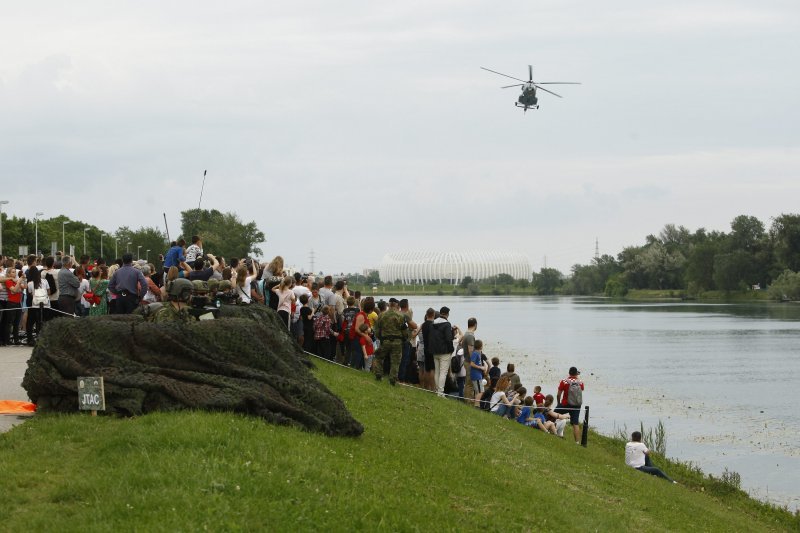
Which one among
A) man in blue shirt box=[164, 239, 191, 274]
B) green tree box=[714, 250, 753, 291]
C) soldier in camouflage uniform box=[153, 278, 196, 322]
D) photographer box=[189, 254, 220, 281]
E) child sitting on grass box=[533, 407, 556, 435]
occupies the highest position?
green tree box=[714, 250, 753, 291]

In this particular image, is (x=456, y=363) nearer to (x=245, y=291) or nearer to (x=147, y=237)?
(x=245, y=291)

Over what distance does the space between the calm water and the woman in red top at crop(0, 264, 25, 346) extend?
652 inches

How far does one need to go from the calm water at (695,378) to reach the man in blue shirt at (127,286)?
14295 millimetres

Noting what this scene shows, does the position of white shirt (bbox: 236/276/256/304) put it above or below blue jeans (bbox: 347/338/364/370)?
above

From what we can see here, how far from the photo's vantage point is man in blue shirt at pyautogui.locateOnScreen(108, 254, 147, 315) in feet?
63.0

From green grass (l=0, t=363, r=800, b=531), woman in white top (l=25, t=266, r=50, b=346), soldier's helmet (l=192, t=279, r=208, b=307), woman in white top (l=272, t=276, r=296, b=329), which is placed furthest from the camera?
woman in white top (l=272, t=276, r=296, b=329)

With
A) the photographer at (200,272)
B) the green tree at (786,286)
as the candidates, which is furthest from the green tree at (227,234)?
the photographer at (200,272)

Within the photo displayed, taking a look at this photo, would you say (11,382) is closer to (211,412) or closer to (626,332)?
(211,412)

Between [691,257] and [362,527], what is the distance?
6018 inches

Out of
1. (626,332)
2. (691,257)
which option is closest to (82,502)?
(626,332)

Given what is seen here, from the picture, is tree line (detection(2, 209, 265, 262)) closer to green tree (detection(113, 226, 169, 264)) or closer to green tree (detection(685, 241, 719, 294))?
green tree (detection(113, 226, 169, 264))

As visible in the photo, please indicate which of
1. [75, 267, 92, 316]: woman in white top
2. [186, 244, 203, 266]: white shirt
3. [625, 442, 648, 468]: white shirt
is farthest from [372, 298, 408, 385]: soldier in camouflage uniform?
[75, 267, 92, 316]: woman in white top

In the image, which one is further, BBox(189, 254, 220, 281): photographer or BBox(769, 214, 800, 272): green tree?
BBox(769, 214, 800, 272): green tree

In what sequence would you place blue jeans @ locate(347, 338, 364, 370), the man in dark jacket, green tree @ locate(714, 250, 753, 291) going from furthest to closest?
green tree @ locate(714, 250, 753, 291) → blue jeans @ locate(347, 338, 364, 370) → the man in dark jacket
